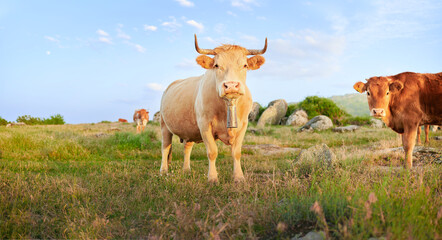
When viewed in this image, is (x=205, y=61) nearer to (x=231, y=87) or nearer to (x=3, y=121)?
(x=231, y=87)

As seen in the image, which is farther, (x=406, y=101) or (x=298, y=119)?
(x=298, y=119)

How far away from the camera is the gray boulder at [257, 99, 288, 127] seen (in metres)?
28.3

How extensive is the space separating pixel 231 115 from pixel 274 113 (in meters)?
24.1

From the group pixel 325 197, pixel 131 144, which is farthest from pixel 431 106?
pixel 131 144

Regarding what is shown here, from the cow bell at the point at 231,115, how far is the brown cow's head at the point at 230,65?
0.21 meters

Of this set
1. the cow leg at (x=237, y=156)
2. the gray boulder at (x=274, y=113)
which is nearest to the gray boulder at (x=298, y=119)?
the gray boulder at (x=274, y=113)

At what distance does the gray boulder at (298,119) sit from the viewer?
2702cm

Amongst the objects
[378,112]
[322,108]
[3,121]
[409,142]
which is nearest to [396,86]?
[378,112]

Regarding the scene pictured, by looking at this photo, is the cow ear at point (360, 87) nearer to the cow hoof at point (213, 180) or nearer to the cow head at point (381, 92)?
the cow head at point (381, 92)

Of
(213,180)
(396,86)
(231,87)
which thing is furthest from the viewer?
(396,86)

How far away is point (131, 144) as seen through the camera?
11.9 meters

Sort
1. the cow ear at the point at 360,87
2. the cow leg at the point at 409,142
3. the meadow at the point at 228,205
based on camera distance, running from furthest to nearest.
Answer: the cow ear at the point at 360,87 < the cow leg at the point at 409,142 < the meadow at the point at 228,205

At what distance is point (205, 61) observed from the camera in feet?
18.2

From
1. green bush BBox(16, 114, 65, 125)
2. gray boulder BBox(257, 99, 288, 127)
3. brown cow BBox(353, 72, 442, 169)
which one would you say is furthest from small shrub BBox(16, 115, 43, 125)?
brown cow BBox(353, 72, 442, 169)
